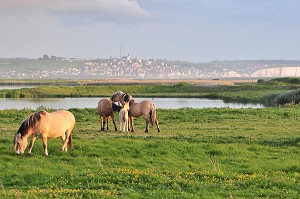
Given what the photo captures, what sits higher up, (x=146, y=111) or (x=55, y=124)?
(x=55, y=124)

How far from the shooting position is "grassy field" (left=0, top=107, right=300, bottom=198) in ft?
41.0

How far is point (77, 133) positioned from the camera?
2339 centimetres

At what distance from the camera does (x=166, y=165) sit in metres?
16.5

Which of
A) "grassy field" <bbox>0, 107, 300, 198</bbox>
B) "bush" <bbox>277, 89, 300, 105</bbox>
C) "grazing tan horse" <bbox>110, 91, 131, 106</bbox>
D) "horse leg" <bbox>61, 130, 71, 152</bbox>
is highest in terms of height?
"grazing tan horse" <bbox>110, 91, 131, 106</bbox>

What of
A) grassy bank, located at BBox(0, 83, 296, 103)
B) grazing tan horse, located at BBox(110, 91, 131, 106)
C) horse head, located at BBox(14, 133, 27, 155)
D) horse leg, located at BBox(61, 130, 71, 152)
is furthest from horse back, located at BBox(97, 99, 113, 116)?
grassy bank, located at BBox(0, 83, 296, 103)

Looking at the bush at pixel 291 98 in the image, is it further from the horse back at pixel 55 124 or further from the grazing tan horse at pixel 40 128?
the grazing tan horse at pixel 40 128

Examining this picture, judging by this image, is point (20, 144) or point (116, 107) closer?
point (20, 144)

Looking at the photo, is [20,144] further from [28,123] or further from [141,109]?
[141,109]

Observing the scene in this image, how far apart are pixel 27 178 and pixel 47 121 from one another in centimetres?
374

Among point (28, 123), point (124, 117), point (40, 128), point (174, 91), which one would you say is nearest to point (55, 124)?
point (40, 128)

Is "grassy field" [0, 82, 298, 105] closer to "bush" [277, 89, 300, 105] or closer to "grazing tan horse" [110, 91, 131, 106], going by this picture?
"bush" [277, 89, 300, 105]

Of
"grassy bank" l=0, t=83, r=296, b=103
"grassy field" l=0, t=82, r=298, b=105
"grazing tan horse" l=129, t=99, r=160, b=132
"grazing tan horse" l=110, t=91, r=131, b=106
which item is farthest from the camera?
"grassy bank" l=0, t=83, r=296, b=103

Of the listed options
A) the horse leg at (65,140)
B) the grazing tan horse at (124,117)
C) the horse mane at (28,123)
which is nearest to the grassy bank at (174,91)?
the grazing tan horse at (124,117)

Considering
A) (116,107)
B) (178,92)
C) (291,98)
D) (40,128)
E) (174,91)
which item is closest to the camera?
(40,128)
